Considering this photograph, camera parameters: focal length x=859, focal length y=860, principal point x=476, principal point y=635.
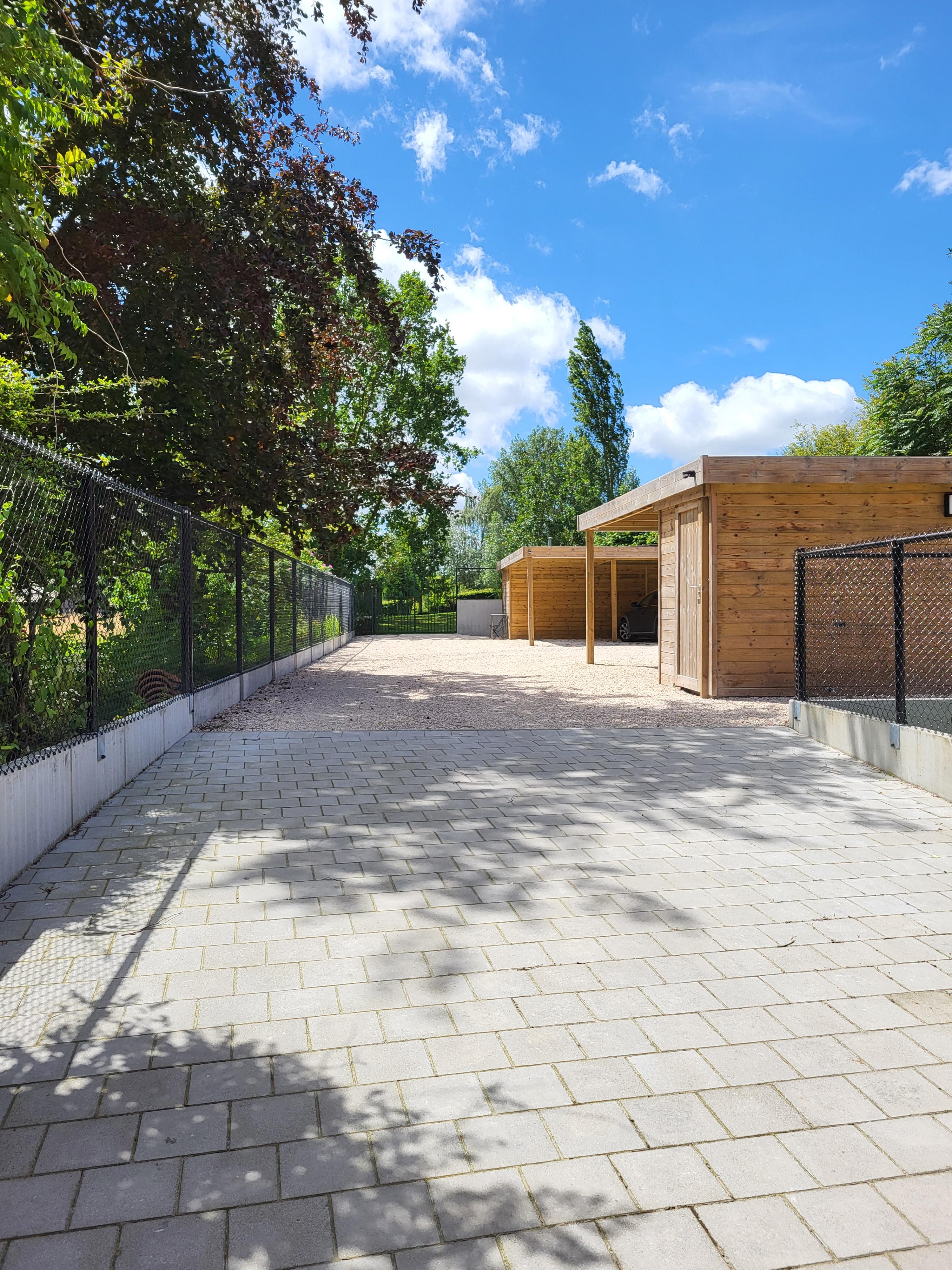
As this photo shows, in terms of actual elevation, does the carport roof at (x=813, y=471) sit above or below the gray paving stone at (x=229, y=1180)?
above

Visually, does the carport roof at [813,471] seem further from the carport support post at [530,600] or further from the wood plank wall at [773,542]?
the carport support post at [530,600]

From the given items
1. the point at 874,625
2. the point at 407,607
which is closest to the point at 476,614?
the point at 407,607

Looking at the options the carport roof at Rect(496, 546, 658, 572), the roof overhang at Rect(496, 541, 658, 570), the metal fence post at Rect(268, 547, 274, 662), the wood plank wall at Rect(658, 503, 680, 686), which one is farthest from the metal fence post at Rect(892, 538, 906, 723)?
the carport roof at Rect(496, 546, 658, 572)

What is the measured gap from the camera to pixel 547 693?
40.2ft

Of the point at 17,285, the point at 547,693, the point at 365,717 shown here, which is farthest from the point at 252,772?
the point at 547,693

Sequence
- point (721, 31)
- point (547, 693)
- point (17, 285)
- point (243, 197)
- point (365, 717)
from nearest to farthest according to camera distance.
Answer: point (17, 285)
point (721, 31)
point (365, 717)
point (243, 197)
point (547, 693)

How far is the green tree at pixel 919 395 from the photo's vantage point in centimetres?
2667

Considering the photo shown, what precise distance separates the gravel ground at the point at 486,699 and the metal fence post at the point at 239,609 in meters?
0.59

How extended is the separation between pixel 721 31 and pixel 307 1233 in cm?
1100

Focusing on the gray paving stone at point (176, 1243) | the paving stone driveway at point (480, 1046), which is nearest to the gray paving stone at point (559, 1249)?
the paving stone driveway at point (480, 1046)

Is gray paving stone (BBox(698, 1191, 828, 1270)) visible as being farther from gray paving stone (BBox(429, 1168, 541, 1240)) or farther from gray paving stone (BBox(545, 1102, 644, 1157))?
gray paving stone (BBox(429, 1168, 541, 1240))

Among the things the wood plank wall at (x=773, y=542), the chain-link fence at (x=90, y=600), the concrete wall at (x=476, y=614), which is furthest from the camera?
the concrete wall at (x=476, y=614)

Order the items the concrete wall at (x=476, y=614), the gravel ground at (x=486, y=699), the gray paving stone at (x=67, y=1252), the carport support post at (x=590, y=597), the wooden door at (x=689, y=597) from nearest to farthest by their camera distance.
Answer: the gray paving stone at (x=67, y=1252), the gravel ground at (x=486, y=699), the wooden door at (x=689, y=597), the carport support post at (x=590, y=597), the concrete wall at (x=476, y=614)

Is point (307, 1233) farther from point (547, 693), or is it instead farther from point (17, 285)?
point (547, 693)
